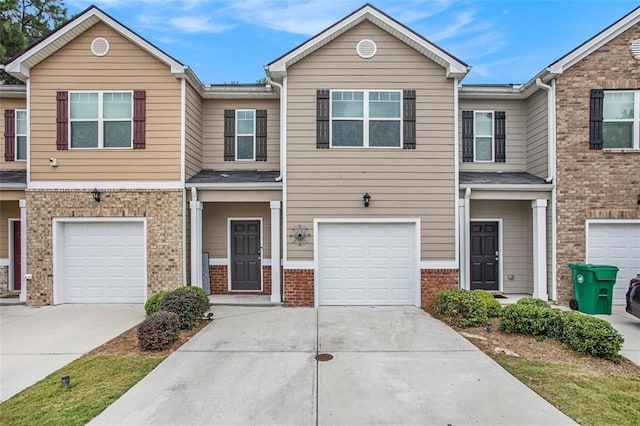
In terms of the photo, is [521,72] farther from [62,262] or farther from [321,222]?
[62,262]

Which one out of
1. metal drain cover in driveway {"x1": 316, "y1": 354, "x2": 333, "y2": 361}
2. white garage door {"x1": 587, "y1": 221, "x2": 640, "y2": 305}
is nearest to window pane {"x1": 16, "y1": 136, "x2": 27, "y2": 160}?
metal drain cover in driveway {"x1": 316, "y1": 354, "x2": 333, "y2": 361}

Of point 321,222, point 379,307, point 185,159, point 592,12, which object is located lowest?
point 379,307

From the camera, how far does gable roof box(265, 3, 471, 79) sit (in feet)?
28.2

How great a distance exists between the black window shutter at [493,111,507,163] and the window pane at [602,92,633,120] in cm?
222

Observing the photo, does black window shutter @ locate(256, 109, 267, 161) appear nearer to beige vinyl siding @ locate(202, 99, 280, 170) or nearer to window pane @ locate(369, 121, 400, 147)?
beige vinyl siding @ locate(202, 99, 280, 170)

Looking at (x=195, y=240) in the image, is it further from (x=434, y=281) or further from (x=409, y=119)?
(x=409, y=119)

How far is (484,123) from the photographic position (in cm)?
1020

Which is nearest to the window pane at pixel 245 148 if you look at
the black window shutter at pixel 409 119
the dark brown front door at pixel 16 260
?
the black window shutter at pixel 409 119

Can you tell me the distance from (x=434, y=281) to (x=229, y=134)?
6683 millimetres

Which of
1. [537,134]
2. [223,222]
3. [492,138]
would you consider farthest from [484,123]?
[223,222]

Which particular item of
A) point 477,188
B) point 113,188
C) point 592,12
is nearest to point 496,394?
point 477,188

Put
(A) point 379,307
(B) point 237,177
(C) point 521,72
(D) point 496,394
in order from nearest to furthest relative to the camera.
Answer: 1. (D) point 496,394
2. (A) point 379,307
3. (B) point 237,177
4. (C) point 521,72

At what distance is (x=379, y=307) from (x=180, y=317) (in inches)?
175

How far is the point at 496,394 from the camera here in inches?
168
